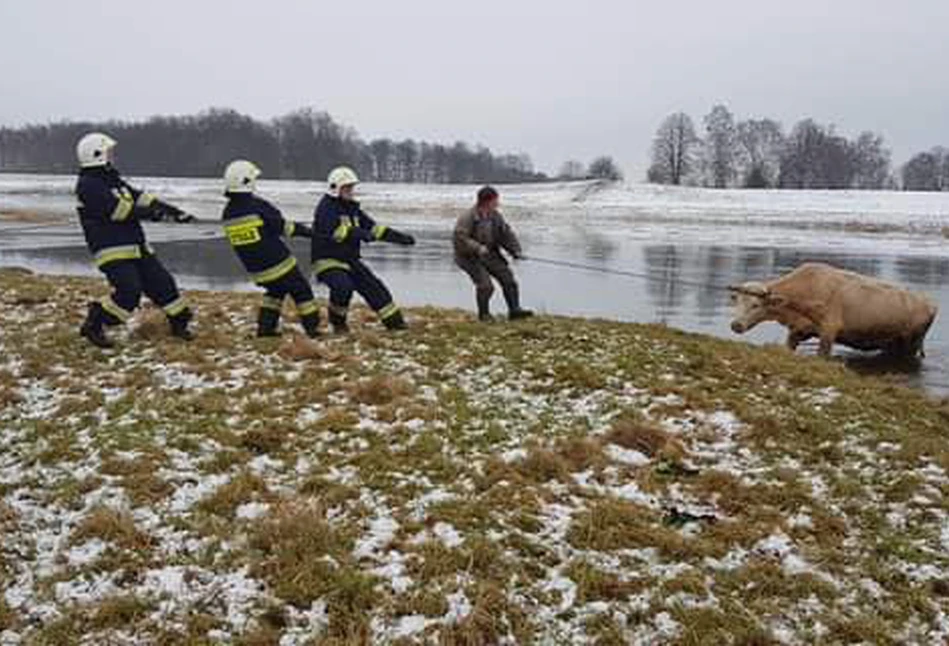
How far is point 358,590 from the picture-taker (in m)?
4.27

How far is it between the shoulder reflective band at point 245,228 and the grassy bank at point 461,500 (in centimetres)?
129

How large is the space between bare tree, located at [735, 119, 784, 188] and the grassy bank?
10099 centimetres

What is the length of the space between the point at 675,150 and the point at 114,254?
101572 millimetres

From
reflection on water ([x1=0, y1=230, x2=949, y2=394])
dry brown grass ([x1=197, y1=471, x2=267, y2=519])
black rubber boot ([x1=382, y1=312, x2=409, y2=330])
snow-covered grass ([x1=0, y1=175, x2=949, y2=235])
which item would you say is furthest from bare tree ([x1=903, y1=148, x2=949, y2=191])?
dry brown grass ([x1=197, y1=471, x2=267, y2=519])

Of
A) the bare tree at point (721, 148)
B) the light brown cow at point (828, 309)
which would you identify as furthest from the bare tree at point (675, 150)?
the light brown cow at point (828, 309)

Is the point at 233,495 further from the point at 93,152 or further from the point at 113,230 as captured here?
the point at 93,152

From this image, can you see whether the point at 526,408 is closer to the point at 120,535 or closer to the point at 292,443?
the point at 292,443

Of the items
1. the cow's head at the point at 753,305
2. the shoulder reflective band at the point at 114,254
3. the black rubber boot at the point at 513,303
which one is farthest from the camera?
the cow's head at the point at 753,305

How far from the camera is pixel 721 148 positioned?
106 m

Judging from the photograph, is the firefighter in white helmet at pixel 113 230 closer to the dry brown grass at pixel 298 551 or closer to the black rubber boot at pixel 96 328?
the black rubber boot at pixel 96 328

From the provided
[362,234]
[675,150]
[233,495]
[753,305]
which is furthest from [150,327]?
[675,150]

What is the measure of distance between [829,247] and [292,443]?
1154 inches

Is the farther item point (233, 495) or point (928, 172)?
point (928, 172)

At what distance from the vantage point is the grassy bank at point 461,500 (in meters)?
4.14
